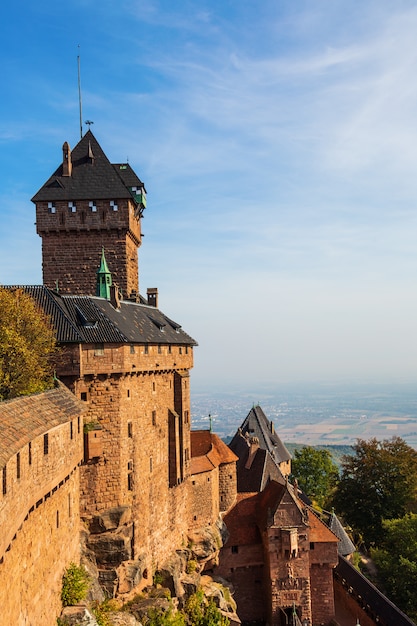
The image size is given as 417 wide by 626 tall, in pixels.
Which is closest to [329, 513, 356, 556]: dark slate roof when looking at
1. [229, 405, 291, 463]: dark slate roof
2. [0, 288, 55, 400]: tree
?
[229, 405, 291, 463]: dark slate roof

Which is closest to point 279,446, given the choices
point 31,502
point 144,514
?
point 144,514

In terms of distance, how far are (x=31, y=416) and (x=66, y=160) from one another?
24486 millimetres

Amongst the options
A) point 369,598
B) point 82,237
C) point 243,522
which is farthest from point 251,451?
point 82,237

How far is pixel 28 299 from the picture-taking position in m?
24.3

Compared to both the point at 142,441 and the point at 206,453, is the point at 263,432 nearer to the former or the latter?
the point at 206,453

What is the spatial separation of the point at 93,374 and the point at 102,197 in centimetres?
1489

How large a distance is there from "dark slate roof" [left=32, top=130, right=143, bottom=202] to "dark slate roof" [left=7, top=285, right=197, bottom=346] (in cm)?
904

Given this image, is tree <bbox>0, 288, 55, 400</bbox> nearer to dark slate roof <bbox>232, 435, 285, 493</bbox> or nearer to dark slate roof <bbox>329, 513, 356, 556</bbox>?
dark slate roof <bbox>232, 435, 285, 493</bbox>

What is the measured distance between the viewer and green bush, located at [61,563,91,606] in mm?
19328

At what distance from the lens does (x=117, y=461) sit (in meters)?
25.4

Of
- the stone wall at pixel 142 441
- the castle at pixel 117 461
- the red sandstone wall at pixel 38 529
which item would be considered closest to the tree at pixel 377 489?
the castle at pixel 117 461

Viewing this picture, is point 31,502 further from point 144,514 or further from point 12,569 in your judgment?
point 144,514

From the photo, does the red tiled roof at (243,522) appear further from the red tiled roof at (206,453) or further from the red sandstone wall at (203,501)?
the red tiled roof at (206,453)

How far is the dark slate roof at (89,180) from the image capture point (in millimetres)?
35469
